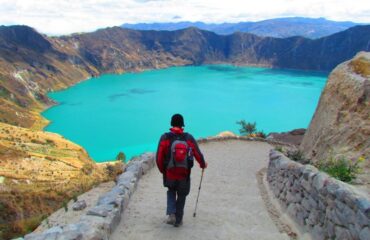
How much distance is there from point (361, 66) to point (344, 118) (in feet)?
9.94

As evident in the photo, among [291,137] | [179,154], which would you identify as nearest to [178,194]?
[179,154]

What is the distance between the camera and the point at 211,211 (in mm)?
9438

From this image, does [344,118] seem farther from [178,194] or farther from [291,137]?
[291,137]

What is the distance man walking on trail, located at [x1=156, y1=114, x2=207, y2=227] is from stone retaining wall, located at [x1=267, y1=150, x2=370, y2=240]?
2127 millimetres

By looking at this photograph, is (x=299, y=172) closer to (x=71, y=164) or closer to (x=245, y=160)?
(x=245, y=160)

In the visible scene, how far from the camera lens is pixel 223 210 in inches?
379

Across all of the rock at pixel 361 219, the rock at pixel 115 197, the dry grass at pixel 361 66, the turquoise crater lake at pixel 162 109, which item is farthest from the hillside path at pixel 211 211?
the turquoise crater lake at pixel 162 109

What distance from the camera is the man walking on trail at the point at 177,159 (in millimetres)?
7398

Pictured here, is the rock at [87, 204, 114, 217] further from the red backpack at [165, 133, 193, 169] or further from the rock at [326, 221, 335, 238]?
the rock at [326, 221, 335, 238]

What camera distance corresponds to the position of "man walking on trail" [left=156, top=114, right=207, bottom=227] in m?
7.40

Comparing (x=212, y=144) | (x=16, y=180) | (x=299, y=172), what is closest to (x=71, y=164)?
(x=16, y=180)

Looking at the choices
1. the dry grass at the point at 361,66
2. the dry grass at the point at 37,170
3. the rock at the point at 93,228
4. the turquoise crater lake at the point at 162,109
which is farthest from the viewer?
the turquoise crater lake at the point at 162,109

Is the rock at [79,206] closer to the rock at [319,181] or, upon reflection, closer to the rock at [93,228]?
the rock at [93,228]

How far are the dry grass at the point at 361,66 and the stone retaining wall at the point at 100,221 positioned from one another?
8213mm
